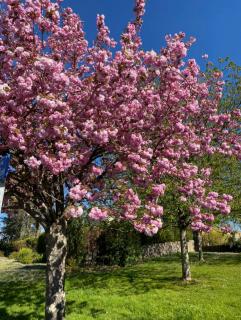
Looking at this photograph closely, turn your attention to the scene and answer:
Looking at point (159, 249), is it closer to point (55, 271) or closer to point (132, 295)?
point (132, 295)

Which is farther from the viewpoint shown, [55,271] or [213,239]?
[213,239]

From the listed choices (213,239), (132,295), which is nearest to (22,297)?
(132,295)

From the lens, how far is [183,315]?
13.1 m

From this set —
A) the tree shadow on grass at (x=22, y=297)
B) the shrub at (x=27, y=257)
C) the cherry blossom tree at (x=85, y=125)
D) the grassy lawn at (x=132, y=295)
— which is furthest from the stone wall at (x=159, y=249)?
the cherry blossom tree at (x=85, y=125)

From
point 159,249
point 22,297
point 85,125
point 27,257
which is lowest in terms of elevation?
point 22,297

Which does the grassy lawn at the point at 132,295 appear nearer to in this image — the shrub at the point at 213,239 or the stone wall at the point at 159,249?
the stone wall at the point at 159,249

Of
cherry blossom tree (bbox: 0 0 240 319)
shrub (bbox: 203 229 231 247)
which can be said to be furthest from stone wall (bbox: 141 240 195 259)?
cherry blossom tree (bbox: 0 0 240 319)

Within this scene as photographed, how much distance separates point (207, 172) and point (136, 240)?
1399 centimetres

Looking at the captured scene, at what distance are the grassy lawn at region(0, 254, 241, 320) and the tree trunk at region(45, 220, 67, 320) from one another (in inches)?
71.3

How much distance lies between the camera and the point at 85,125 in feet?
36.1

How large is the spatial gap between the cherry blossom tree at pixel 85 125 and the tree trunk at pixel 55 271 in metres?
0.03

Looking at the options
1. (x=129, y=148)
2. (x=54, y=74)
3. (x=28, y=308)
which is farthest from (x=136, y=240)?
(x=54, y=74)

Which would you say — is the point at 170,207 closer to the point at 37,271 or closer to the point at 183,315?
the point at 183,315

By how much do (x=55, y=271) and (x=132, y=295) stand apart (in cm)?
518
